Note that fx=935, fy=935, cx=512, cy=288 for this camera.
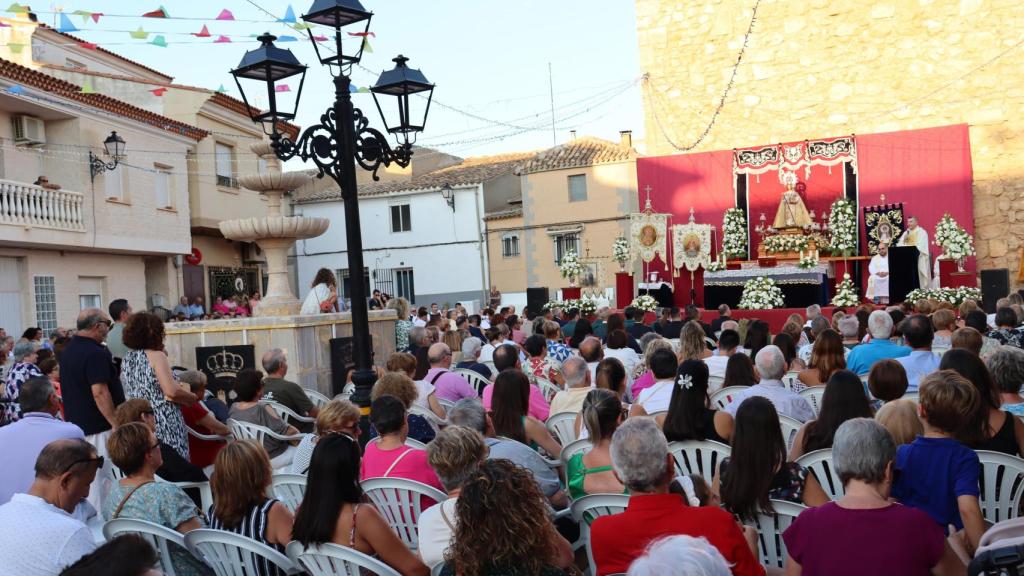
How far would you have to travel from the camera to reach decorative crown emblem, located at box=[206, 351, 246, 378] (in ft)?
31.9

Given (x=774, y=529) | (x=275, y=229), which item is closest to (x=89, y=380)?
(x=774, y=529)

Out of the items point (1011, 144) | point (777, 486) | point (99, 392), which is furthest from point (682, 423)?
point (1011, 144)

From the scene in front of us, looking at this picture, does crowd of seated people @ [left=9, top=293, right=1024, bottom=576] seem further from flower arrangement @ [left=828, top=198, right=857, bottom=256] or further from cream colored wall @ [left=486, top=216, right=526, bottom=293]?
cream colored wall @ [left=486, top=216, right=526, bottom=293]

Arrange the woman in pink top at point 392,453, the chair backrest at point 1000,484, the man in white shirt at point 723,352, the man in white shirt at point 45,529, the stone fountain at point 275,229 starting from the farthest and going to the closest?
the stone fountain at point 275,229
the man in white shirt at point 723,352
the woman in pink top at point 392,453
the chair backrest at point 1000,484
the man in white shirt at point 45,529

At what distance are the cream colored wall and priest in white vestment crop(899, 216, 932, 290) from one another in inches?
590

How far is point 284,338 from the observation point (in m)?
9.70

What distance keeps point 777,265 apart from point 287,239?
10.5 m

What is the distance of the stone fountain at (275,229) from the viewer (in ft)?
32.3

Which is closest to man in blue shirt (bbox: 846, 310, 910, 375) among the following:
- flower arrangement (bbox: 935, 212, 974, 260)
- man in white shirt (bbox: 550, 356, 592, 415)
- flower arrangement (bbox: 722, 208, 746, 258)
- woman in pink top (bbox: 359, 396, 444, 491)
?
man in white shirt (bbox: 550, 356, 592, 415)

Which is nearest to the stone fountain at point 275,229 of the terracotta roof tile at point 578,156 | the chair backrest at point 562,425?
the chair backrest at point 562,425

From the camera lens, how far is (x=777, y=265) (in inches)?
693

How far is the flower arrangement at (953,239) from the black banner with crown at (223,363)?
1255 centimetres

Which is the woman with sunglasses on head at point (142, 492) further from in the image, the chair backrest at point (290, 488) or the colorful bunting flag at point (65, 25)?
the colorful bunting flag at point (65, 25)

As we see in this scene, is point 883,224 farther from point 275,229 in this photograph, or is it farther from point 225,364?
point 225,364
